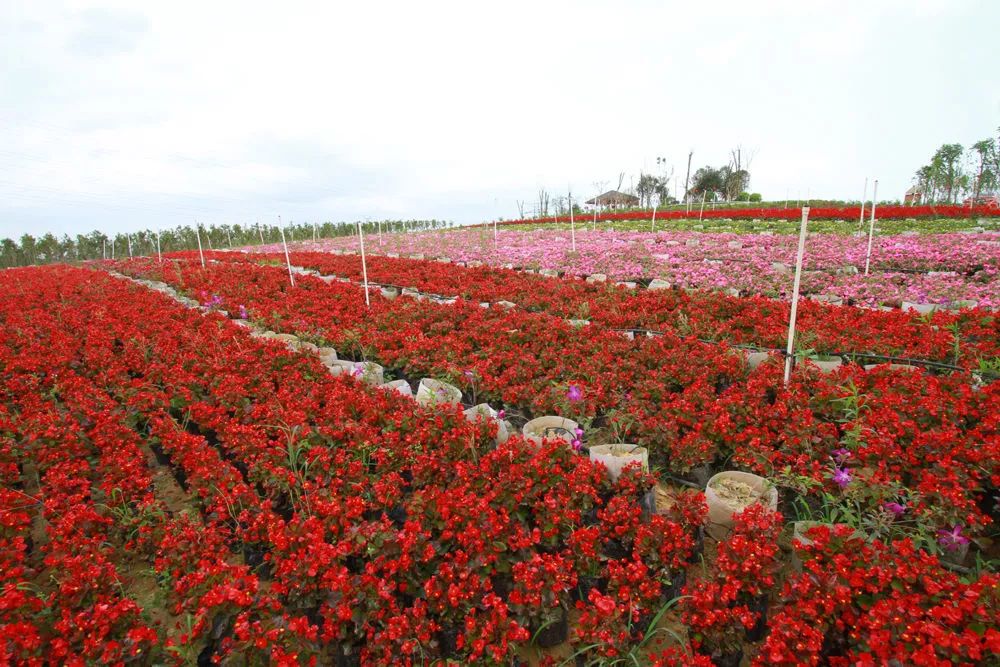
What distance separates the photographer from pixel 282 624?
1937mm

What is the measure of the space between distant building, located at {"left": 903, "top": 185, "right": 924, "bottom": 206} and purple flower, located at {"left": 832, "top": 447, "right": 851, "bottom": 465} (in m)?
32.8

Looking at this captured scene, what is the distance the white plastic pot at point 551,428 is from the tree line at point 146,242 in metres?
27.1

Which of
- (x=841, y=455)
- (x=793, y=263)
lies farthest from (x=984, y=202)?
(x=841, y=455)

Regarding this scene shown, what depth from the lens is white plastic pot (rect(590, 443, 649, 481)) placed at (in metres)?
3.06

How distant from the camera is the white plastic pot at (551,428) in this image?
3.41 metres

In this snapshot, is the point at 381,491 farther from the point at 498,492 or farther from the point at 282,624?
the point at 282,624

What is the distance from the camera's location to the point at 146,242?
120ft

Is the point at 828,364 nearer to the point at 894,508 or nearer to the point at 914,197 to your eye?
the point at 894,508

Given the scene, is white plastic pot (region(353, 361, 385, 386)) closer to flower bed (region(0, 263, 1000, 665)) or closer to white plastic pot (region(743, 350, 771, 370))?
flower bed (region(0, 263, 1000, 665))

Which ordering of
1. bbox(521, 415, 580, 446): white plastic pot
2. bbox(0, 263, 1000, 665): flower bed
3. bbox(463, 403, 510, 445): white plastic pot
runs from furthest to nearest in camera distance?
bbox(463, 403, 510, 445): white plastic pot → bbox(521, 415, 580, 446): white plastic pot → bbox(0, 263, 1000, 665): flower bed

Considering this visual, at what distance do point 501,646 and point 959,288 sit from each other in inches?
348

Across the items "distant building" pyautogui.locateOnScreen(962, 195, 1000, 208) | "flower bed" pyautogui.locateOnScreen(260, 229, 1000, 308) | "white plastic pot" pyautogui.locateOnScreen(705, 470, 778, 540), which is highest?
"distant building" pyautogui.locateOnScreen(962, 195, 1000, 208)

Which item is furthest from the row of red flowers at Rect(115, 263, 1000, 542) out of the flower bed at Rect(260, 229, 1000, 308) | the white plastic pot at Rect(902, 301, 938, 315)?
the flower bed at Rect(260, 229, 1000, 308)

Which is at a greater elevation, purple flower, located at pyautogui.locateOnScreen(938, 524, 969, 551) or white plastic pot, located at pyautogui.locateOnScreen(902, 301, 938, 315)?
white plastic pot, located at pyautogui.locateOnScreen(902, 301, 938, 315)
